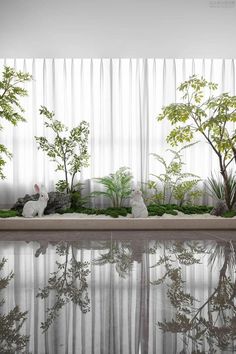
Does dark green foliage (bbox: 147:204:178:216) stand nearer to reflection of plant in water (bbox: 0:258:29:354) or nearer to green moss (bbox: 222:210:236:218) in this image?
green moss (bbox: 222:210:236:218)

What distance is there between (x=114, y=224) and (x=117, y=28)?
3571 millimetres

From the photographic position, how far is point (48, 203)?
7051mm

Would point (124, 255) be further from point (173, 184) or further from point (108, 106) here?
point (108, 106)

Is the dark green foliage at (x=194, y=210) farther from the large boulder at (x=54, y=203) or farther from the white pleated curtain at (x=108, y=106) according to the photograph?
the large boulder at (x=54, y=203)

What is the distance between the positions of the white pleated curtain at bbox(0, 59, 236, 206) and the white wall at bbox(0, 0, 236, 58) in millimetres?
315

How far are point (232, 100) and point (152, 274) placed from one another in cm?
417

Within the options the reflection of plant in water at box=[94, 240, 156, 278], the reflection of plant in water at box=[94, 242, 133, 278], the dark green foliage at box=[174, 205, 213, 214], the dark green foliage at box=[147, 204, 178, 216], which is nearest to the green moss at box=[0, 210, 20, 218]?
the dark green foliage at box=[147, 204, 178, 216]

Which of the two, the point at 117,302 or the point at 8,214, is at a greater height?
the point at 8,214

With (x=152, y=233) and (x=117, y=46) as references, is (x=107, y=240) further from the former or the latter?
(x=117, y=46)

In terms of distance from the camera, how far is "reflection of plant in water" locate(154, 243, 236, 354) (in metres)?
1.94

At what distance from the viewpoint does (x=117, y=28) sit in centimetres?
770

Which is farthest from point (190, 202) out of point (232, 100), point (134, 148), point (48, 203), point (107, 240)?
point (107, 240)

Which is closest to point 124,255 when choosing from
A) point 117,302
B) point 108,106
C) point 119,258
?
point 119,258

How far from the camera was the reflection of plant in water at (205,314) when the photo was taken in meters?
1.94
